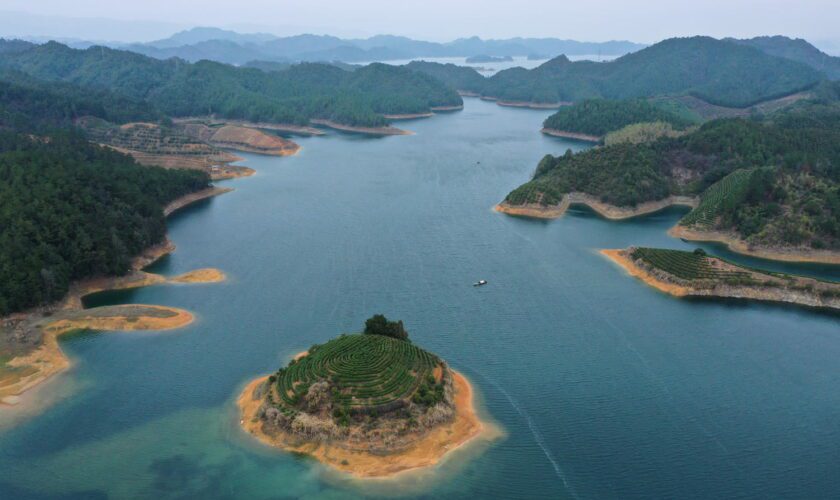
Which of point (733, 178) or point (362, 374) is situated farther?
point (733, 178)

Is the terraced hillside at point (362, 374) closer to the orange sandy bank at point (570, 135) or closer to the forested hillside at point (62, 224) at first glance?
the forested hillside at point (62, 224)

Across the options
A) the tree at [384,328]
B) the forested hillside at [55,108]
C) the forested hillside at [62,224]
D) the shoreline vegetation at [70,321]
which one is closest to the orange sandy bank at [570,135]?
the forested hillside at [55,108]

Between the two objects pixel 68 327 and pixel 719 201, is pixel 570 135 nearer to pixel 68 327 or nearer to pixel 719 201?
pixel 719 201

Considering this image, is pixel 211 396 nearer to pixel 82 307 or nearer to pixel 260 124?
pixel 82 307

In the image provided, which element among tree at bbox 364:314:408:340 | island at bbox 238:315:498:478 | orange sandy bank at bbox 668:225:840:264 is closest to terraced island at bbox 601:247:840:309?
orange sandy bank at bbox 668:225:840:264

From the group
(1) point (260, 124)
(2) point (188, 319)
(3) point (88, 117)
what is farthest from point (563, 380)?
(1) point (260, 124)

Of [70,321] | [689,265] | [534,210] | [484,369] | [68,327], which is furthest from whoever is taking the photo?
[534,210]

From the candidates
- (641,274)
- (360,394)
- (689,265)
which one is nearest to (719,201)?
(689,265)
